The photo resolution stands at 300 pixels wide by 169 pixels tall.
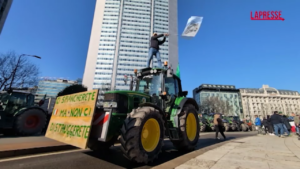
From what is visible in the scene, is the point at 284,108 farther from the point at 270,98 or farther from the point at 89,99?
the point at 89,99

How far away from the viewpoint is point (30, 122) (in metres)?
7.80

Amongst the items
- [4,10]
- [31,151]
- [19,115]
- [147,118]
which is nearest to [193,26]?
[147,118]

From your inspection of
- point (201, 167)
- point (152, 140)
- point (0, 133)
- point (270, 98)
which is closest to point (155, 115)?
point (152, 140)

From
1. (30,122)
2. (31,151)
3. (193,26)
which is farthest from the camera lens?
(30,122)

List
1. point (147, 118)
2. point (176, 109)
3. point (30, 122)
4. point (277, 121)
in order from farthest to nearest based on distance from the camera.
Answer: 1. point (277, 121)
2. point (30, 122)
3. point (176, 109)
4. point (147, 118)

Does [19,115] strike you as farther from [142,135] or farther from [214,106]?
[214,106]

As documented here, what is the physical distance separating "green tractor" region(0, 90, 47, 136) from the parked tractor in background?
5976 mm

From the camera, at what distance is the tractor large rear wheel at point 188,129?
4.36 metres

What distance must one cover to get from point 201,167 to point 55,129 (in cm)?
364

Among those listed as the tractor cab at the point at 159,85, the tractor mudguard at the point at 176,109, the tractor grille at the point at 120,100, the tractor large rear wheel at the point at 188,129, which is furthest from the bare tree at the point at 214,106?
the tractor grille at the point at 120,100

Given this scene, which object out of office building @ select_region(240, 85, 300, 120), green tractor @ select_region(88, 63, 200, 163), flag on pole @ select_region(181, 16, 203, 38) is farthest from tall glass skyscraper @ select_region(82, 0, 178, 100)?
green tractor @ select_region(88, 63, 200, 163)

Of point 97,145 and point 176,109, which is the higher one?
point 176,109

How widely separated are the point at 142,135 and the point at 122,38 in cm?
9315

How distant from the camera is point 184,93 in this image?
19.2ft
